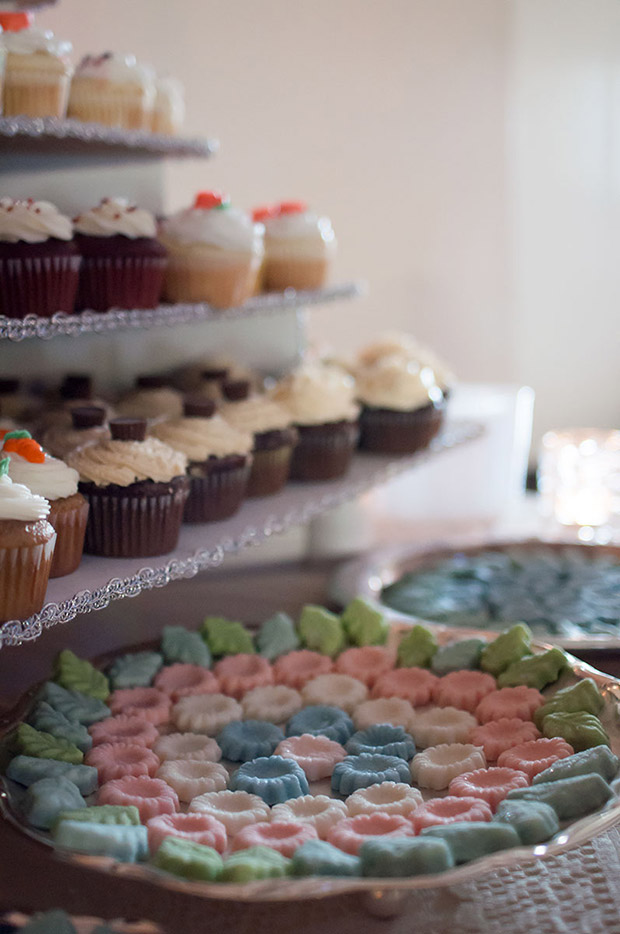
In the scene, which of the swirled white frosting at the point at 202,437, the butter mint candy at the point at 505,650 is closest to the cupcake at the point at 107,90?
the swirled white frosting at the point at 202,437

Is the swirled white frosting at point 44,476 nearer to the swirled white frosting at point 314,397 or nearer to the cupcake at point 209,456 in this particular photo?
the cupcake at point 209,456

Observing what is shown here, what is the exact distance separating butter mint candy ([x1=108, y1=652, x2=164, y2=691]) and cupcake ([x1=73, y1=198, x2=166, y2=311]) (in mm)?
617

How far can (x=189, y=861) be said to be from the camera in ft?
3.77

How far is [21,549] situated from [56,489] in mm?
187

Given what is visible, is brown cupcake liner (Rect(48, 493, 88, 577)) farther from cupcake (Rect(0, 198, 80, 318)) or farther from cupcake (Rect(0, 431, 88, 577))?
cupcake (Rect(0, 198, 80, 318))

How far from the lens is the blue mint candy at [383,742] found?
1515 mm

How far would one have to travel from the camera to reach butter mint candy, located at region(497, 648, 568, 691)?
1.69m

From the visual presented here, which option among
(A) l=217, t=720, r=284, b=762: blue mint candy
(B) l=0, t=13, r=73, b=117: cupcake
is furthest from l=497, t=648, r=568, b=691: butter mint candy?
(B) l=0, t=13, r=73, b=117: cupcake

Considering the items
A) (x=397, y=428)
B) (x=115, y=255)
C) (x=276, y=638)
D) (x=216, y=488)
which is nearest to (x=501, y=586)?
(x=397, y=428)

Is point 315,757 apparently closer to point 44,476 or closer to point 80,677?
point 80,677

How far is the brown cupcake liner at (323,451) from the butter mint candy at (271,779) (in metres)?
0.89

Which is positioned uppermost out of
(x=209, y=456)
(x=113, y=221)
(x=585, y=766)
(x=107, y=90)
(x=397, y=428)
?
(x=107, y=90)

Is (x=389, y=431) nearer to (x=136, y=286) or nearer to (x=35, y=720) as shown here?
(x=136, y=286)

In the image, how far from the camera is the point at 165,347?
91.0 inches
